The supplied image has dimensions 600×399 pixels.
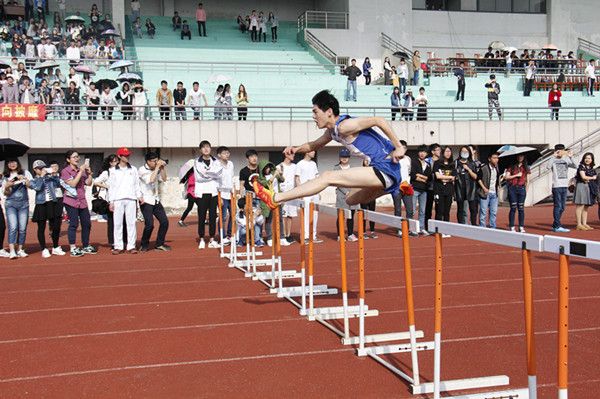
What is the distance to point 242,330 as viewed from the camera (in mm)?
7082

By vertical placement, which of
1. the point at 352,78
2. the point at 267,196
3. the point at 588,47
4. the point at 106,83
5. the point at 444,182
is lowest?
the point at 444,182

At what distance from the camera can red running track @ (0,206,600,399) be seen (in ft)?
17.8

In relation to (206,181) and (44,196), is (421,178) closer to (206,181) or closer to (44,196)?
(206,181)

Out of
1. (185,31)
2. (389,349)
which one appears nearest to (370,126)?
(389,349)

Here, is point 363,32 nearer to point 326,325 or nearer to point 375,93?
point 375,93

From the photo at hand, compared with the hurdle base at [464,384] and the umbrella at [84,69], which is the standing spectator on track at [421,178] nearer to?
the hurdle base at [464,384]

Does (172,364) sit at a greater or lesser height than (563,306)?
lesser

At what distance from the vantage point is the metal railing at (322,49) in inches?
1316

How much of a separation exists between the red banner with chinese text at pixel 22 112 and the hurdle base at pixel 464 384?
64.5ft

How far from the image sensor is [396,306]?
816 cm

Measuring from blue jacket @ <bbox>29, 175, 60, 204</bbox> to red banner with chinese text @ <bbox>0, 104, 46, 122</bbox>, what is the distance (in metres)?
9.84

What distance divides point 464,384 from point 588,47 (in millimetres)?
39141

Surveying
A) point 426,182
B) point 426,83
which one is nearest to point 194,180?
point 426,182

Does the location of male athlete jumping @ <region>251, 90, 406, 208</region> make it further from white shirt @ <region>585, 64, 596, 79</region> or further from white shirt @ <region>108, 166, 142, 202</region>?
white shirt @ <region>585, 64, 596, 79</region>
